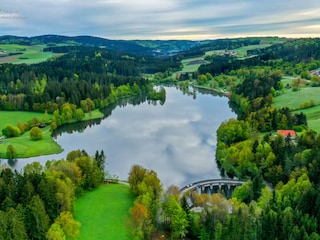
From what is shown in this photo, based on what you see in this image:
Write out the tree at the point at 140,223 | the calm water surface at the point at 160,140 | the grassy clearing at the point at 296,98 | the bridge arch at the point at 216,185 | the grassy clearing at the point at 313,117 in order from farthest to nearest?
1. the grassy clearing at the point at 296,98
2. the grassy clearing at the point at 313,117
3. the calm water surface at the point at 160,140
4. the bridge arch at the point at 216,185
5. the tree at the point at 140,223

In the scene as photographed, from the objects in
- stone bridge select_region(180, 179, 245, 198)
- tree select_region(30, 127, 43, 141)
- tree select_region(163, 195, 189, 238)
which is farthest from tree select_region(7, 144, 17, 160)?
tree select_region(163, 195, 189, 238)

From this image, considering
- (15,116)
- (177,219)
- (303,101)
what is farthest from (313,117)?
(15,116)

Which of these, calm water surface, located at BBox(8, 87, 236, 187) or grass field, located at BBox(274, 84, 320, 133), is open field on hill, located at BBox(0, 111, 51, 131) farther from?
grass field, located at BBox(274, 84, 320, 133)

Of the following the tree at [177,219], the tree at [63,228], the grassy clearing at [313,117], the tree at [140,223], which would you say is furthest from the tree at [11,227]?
the grassy clearing at [313,117]

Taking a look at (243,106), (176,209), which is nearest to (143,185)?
(176,209)

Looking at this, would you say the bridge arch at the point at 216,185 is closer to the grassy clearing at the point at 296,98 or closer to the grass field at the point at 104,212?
the grass field at the point at 104,212

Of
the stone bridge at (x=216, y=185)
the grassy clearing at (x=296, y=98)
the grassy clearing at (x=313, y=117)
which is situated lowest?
the stone bridge at (x=216, y=185)
